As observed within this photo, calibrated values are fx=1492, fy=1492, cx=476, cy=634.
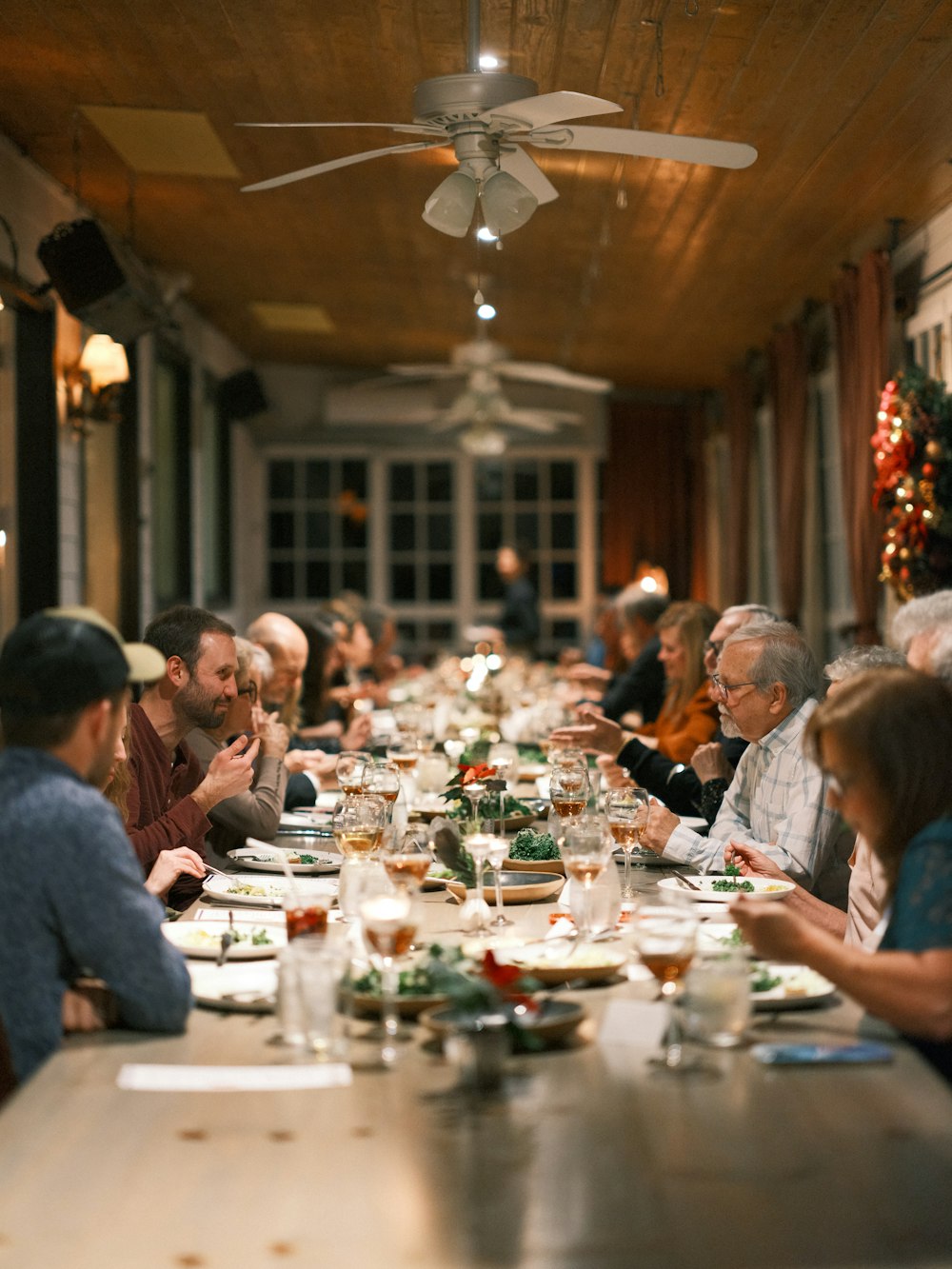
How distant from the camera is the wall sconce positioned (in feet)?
23.5

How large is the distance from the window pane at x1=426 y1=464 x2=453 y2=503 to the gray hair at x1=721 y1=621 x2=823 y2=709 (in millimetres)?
10326

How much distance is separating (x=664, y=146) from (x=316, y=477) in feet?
34.5

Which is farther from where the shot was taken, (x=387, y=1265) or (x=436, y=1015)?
(x=436, y=1015)

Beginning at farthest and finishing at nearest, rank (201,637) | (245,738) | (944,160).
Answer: (944,160)
(201,637)
(245,738)

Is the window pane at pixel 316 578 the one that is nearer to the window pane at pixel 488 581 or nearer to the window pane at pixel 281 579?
the window pane at pixel 281 579

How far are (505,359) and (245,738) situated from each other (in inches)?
335

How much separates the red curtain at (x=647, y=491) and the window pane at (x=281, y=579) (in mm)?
2994

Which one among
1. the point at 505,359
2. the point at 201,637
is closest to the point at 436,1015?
the point at 201,637

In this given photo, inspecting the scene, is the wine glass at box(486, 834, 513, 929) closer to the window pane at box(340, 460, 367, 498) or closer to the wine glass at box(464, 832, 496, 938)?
the wine glass at box(464, 832, 496, 938)

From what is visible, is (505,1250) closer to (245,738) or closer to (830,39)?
(245,738)

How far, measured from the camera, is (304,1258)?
135 centimetres

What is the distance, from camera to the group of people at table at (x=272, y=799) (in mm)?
1947

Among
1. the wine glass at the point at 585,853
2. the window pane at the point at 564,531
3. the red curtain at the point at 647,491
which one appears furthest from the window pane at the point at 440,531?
the wine glass at the point at 585,853

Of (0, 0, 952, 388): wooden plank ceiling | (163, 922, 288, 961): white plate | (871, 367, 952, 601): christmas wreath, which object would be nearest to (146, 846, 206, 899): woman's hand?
(163, 922, 288, 961): white plate
